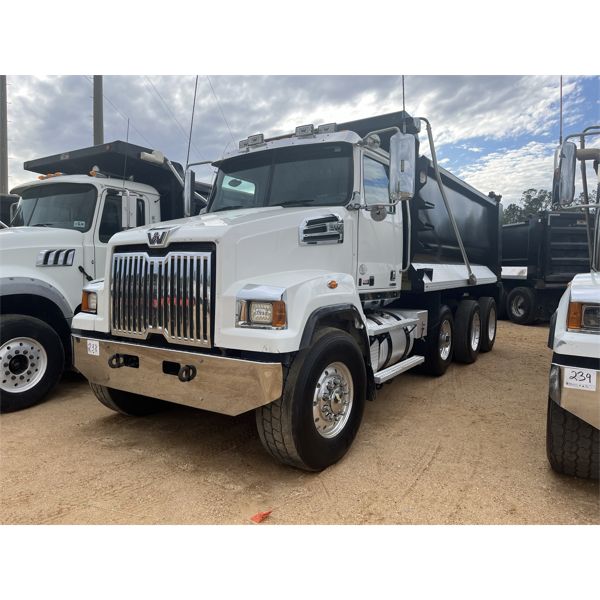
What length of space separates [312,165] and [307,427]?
252 cm

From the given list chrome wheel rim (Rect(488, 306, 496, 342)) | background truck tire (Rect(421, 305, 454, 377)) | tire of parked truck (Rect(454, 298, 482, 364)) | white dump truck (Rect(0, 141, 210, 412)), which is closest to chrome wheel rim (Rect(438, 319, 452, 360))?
background truck tire (Rect(421, 305, 454, 377))

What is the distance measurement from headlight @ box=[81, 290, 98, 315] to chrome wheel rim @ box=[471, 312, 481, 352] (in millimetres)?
5754

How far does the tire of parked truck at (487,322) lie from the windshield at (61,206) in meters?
6.56

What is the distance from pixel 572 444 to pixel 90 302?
401 centimetres

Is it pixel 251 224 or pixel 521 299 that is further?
pixel 521 299

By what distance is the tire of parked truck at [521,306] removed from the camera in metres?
12.3

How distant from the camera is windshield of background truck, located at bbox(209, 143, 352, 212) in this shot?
4.28 m

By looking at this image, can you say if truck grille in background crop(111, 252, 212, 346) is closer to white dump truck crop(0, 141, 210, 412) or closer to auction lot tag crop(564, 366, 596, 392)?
white dump truck crop(0, 141, 210, 412)

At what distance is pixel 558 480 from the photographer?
10.9ft

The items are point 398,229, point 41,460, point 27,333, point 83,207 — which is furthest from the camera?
point 83,207

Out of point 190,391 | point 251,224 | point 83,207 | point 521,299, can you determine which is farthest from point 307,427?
point 521,299

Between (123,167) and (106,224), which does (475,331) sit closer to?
(106,224)

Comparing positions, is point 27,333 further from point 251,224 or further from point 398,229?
point 398,229

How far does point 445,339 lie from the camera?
6.73 m
